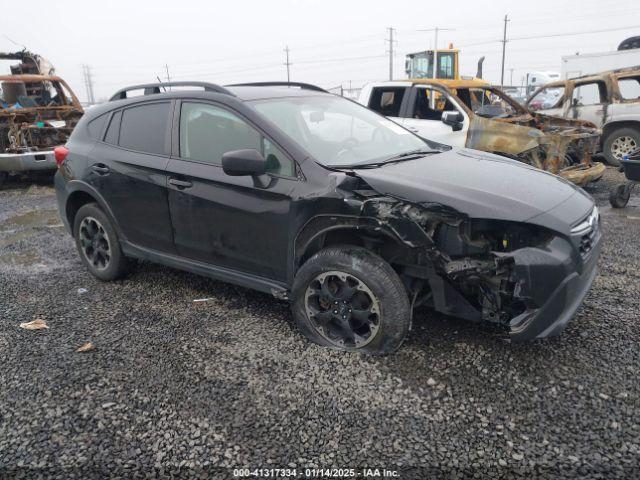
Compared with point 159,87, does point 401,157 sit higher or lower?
lower

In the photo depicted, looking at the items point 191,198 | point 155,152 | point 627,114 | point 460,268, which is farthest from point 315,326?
point 627,114

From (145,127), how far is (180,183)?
734mm

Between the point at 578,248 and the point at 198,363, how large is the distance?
7.70 ft

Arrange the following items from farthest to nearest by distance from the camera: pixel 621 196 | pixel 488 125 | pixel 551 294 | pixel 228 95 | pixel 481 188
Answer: pixel 488 125 < pixel 621 196 < pixel 228 95 < pixel 481 188 < pixel 551 294

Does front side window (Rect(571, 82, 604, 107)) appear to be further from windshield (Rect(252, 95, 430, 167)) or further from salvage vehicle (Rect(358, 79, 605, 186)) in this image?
windshield (Rect(252, 95, 430, 167))

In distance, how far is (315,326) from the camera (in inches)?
126

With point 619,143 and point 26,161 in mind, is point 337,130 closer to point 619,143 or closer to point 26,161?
point 26,161

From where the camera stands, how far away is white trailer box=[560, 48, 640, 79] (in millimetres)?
15281

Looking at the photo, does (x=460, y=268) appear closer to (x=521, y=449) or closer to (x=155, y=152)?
(x=521, y=449)

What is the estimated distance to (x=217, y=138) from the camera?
3557 mm

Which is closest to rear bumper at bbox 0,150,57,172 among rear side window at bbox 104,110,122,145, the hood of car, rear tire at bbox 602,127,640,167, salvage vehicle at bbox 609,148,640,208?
rear side window at bbox 104,110,122,145

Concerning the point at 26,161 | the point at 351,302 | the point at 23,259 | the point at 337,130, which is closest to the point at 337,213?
the point at 351,302

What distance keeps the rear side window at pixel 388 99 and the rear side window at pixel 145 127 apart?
4811 millimetres

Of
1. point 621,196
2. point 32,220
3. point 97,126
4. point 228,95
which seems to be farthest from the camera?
point 32,220
